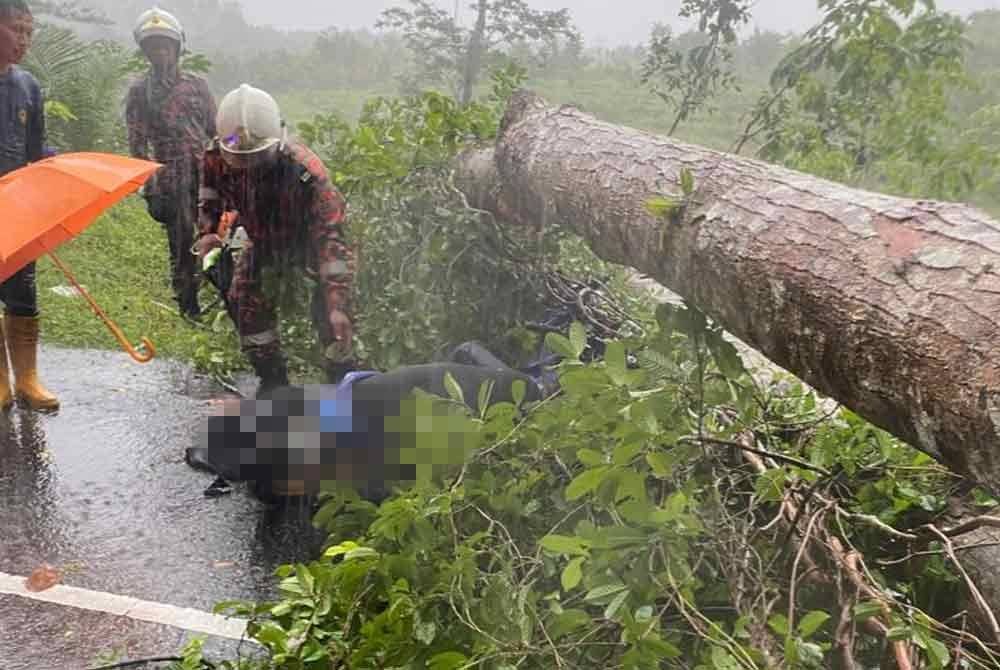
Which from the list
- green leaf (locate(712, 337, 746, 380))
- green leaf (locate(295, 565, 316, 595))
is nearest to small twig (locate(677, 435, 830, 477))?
green leaf (locate(712, 337, 746, 380))

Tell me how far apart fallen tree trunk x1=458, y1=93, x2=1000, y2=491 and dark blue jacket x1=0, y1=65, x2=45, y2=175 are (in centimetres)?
279

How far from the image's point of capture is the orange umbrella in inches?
135

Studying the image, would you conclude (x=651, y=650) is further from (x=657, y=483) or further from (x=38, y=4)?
(x=38, y=4)

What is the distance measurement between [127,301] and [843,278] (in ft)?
18.2

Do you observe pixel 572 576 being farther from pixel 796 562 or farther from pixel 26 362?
pixel 26 362

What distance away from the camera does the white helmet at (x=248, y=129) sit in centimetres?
355

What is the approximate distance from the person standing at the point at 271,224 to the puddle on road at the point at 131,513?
0.66 meters

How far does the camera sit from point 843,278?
5.55ft

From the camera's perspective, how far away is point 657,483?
2.16m

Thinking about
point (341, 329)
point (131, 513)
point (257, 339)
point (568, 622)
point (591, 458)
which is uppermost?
point (591, 458)

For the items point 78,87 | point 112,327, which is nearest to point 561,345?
point 112,327

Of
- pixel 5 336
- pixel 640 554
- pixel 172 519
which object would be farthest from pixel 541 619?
pixel 5 336

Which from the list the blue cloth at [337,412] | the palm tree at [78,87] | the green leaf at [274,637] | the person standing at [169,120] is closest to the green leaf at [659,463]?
the green leaf at [274,637]

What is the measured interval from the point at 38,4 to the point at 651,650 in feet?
42.5
